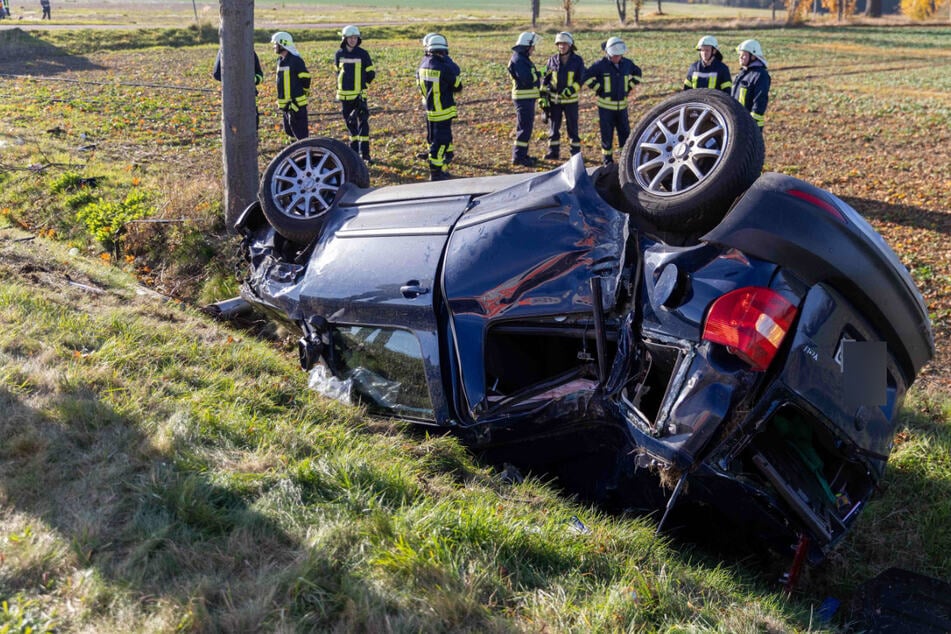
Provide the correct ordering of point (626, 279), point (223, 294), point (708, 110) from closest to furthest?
point (626, 279) → point (708, 110) → point (223, 294)

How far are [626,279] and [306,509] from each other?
1.52m

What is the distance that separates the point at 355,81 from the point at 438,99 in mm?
1533

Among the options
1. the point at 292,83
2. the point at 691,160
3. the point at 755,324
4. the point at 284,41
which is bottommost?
the point at 755,324

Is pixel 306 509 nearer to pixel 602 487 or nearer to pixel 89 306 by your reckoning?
pixel 602 487

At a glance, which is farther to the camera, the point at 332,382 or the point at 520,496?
the point at 332,382

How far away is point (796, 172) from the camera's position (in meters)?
10.5

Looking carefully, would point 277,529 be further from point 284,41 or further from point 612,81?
point 284,41

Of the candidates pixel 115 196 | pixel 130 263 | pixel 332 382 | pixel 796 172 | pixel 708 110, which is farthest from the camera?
pixel 796 172

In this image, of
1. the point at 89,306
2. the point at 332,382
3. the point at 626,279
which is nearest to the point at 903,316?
the point at 626,279

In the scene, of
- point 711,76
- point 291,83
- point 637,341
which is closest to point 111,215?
point 291,83

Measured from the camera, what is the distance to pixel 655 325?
2.92 metres

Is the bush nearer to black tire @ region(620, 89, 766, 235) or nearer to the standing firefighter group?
the standing firefighter group

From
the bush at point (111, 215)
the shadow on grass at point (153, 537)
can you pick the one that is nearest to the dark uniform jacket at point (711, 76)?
→ the bush at point (111, 215)

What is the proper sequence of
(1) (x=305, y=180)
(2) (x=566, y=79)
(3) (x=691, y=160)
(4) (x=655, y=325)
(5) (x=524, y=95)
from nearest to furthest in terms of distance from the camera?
(4) (x=655, y=325) → (3) (x=691, y=160) → (1) (x=305, y=180) → (5) (x=524, y=95) → (2) (x=566, y=79)
